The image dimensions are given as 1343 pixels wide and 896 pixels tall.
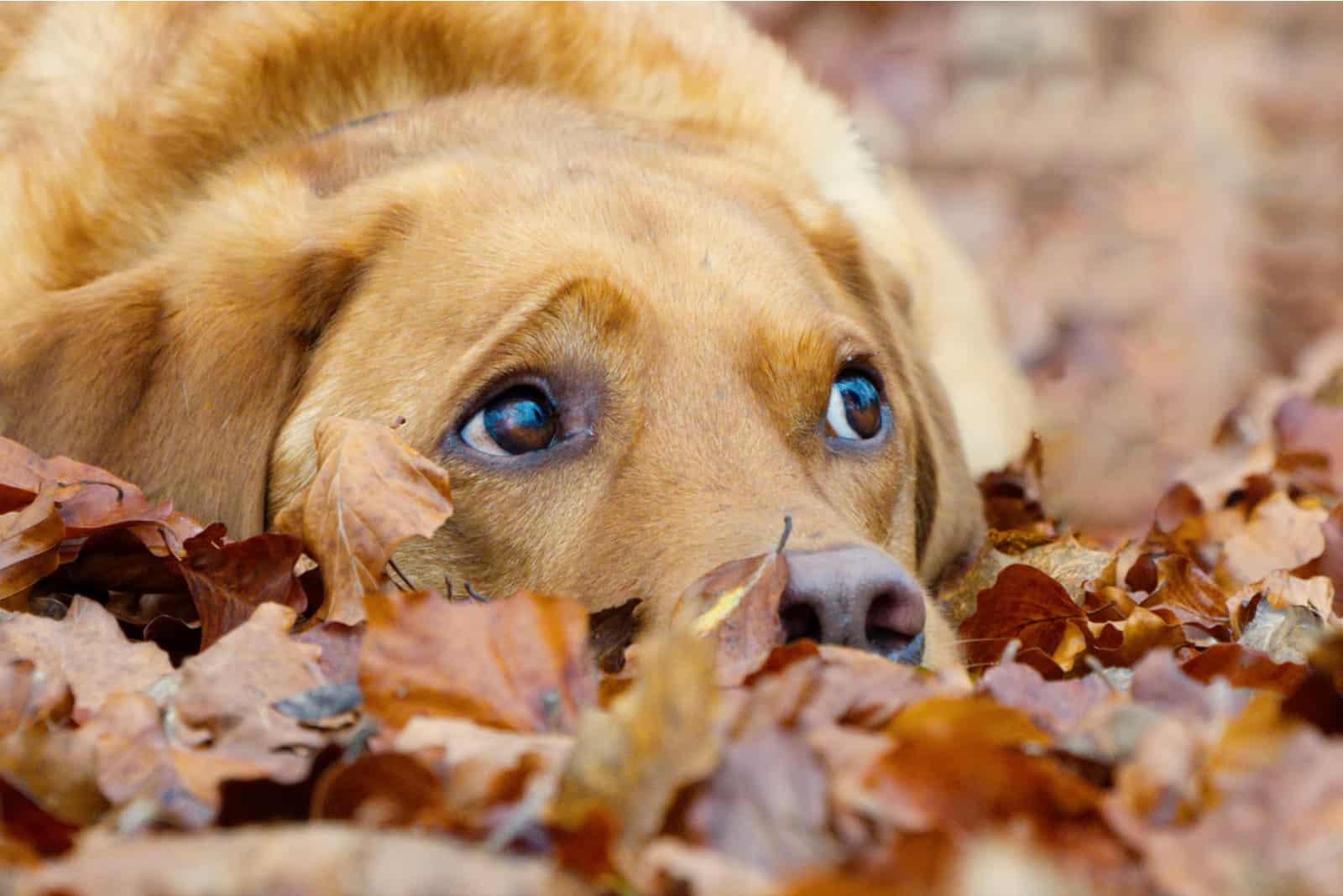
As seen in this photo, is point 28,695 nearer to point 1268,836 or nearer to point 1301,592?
point 1268,836

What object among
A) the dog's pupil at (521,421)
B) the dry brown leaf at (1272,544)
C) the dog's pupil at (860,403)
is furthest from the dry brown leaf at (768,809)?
the dry brown leaf at (1272,544)

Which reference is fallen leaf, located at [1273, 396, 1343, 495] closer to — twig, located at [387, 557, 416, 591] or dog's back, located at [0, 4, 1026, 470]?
dog's back, located at [0, 4, 1026, 470]

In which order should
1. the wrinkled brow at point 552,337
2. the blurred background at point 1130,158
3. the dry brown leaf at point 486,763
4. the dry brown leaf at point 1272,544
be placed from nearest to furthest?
the dry brown leaf at point 486,763 → the wrinkled brow at point 552,337 → the dry brown leaf at point 1272,544 → the blurred background at point 1130,158

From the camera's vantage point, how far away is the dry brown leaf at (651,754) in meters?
1.52

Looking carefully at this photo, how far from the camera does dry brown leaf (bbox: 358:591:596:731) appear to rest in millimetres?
1906

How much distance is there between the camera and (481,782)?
1.65 m

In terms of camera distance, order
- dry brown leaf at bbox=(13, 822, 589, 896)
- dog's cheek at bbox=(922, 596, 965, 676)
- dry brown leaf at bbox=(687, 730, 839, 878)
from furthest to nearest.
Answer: dog's cheek at bbox=(922, 596, 965, 676)
dry brown leaf at bbox=(687, 730, 839, 878)
dry brown leaf at bbox=(13, 822, 589, 896)

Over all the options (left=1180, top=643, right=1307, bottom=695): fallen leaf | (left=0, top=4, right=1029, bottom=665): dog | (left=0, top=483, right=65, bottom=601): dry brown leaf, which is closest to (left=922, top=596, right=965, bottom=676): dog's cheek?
(left=0, top=4, right=1029, bottom=665): dog

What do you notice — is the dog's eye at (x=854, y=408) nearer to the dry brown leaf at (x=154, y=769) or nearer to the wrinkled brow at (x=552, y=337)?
the wrinkled brow at (x=552, y=337)

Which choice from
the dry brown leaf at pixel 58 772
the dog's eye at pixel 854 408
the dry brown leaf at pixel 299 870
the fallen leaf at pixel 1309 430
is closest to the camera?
the dry brown leaf at pixel 299 870

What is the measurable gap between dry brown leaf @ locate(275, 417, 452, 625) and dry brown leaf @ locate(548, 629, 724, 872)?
91 centimetres

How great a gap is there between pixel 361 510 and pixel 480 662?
25.0 inches

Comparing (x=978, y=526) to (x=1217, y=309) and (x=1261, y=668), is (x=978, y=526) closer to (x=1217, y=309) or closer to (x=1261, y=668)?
(x=1261, y=668)

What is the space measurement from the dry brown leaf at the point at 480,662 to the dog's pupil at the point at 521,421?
890mm
